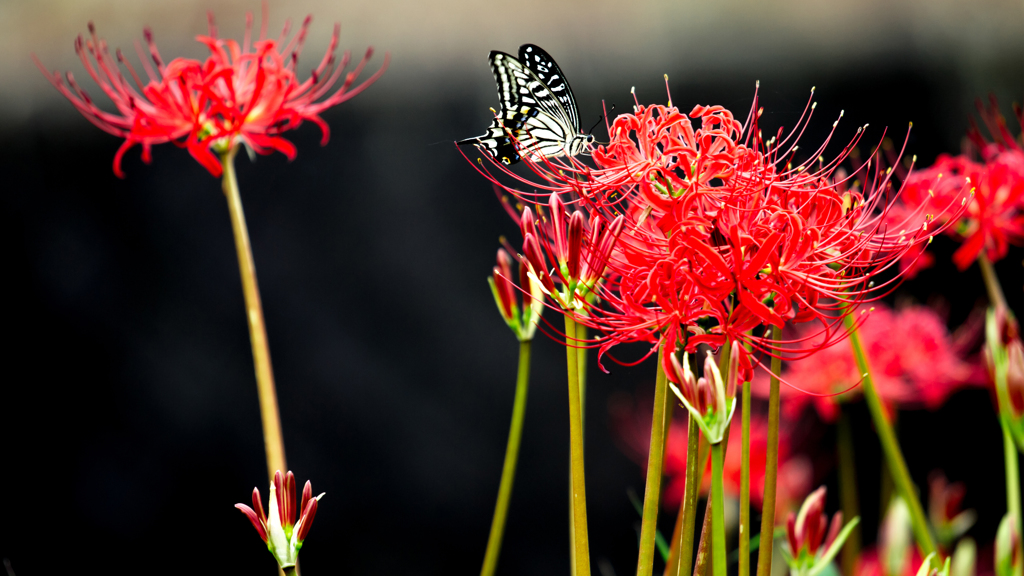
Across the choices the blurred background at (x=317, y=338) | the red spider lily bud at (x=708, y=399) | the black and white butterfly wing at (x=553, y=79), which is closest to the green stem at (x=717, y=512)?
the red spider lily bud at (x=708, y=399)

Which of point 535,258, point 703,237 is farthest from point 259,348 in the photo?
point 703,237

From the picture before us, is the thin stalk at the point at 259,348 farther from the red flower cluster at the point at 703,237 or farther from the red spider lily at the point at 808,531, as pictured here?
the red spider lily at the point at 808,531

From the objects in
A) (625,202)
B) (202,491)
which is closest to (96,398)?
(202,491)

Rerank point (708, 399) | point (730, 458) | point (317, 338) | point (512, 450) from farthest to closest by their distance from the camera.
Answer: point (317, 338) < point (730, 458) < point (512, 450) < point (708, 399)

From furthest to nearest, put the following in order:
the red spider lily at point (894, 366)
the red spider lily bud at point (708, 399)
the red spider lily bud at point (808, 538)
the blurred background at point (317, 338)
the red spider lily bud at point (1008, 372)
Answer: the blurred background at point (317, 338) < the red spider lily at point (894, 366) < the red spider lily bud at point (1008, 372) < the red spider lily bud at point (808, 538) < the red spider lily bud at point (708, 399)

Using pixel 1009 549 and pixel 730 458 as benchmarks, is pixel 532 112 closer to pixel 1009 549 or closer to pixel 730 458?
pixel 1009 549

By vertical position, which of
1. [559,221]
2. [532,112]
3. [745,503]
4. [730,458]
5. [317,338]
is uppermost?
[532,112]
